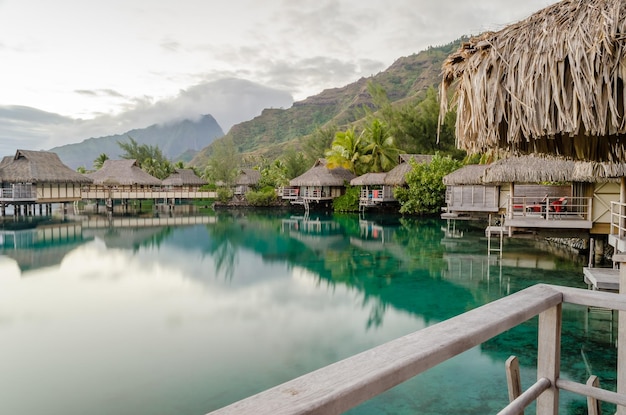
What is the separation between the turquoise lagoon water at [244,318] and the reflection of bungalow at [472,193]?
1.22 m

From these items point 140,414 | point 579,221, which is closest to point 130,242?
point 140,414

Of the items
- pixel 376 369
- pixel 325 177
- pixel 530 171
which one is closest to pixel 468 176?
pixel 530 171

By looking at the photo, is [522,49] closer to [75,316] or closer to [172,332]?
[172,332]

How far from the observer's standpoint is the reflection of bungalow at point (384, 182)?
27.6 meters

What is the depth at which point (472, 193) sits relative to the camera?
59.2 feet

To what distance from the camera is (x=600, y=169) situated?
8.75m

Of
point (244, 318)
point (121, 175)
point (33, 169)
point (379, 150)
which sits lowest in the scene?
point (244, 318)

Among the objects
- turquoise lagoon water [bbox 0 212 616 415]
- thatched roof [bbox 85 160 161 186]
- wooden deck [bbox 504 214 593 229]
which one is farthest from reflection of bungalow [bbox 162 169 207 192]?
wooden deck [bbox 504 214 593 229]

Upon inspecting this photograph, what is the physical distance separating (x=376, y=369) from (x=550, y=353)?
898 millimetres

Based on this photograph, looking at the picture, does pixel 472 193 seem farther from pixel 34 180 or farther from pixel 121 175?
pixel 121 175

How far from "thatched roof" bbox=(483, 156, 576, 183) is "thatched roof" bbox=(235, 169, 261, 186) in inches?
1075

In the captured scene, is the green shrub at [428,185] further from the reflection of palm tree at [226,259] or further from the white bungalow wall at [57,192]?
the white bungalow wall at [57,192]

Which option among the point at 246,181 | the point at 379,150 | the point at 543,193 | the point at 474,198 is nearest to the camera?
the point at 543,193

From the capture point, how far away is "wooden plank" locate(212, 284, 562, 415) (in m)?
0.75
